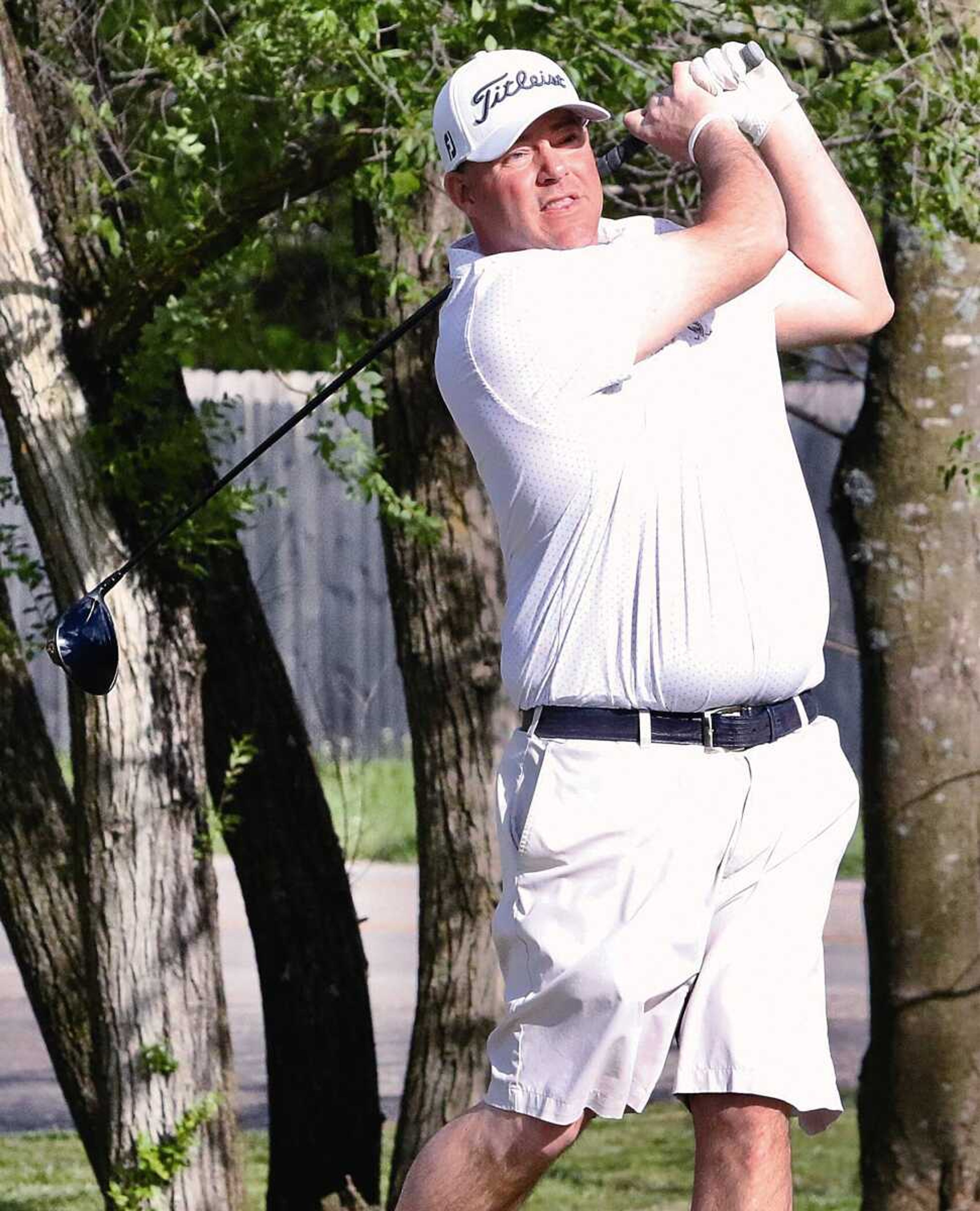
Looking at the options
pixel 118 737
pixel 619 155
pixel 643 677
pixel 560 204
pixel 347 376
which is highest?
pixel 619 155

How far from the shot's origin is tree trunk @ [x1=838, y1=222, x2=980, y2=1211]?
588cm

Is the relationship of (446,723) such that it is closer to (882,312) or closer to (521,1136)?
(882,312)

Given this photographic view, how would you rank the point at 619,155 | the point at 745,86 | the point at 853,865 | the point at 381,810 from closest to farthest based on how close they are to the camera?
the point at 745,86
the point at 619,155
the point at 853,865
the point at 381,810

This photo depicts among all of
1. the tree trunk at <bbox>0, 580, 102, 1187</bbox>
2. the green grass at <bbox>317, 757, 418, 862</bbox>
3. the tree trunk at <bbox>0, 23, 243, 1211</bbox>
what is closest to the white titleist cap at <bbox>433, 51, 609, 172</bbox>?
the tree trunk at <bbox>0, 23, 243, 1211</bbox>

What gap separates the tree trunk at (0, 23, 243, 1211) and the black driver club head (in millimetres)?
850

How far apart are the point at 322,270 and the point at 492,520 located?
9.50 feet

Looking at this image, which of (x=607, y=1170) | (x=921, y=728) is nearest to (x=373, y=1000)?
(x=607, y=1170)

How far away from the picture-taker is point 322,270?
28.0ft

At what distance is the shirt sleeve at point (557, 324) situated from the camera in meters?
3.08

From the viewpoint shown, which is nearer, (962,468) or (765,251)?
(765,251)

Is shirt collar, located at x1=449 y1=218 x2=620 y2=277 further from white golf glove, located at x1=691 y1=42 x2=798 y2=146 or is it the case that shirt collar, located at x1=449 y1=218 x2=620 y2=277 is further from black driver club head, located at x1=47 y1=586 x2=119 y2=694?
black driver club head, located at x1=47 y1=586 x2=119 y2=694

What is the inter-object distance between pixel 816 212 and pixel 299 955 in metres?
3.50

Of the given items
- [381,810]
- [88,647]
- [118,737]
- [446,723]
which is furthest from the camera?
[381,810]

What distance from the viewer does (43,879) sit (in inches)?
227
